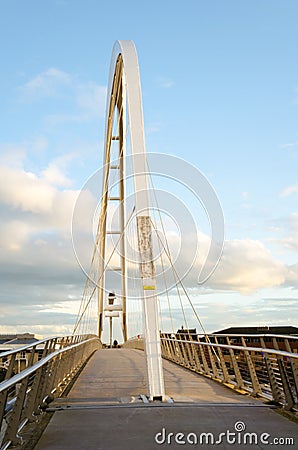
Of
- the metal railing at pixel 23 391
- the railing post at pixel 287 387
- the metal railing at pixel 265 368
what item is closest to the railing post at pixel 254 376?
the metal railing at pixel 265 368

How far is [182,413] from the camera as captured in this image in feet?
22.9

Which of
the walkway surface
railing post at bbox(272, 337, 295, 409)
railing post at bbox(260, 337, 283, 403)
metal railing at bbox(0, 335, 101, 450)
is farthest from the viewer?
railing post at bbox(260, 337, 283, 403)

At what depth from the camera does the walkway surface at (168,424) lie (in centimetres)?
535

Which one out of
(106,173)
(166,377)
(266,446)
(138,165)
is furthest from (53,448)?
(106,173)

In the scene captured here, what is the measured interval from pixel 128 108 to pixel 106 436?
8.20 metres

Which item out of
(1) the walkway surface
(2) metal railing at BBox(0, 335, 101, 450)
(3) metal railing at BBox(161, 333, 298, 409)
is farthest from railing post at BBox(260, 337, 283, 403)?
(2) metal railing at BBox(0, 335, 101, 450)

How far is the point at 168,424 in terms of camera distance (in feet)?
20.3

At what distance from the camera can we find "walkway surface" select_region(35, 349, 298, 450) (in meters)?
5.35

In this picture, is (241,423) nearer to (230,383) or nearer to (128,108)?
(230,383)

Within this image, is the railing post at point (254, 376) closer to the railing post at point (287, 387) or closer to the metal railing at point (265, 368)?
the metal railing at point (265, 368)

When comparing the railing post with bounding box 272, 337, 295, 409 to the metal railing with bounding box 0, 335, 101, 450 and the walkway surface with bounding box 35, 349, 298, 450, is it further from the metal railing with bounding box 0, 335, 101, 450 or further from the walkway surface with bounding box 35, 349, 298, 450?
the metal railing with bounding box 0, 335, 101, 450

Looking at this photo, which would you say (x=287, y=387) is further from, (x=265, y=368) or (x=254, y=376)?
(x=254, y=376)

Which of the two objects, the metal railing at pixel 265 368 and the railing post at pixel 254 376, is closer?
the metal railing at pixel 265 368

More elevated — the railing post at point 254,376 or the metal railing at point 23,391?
the railing post at point 254,376
